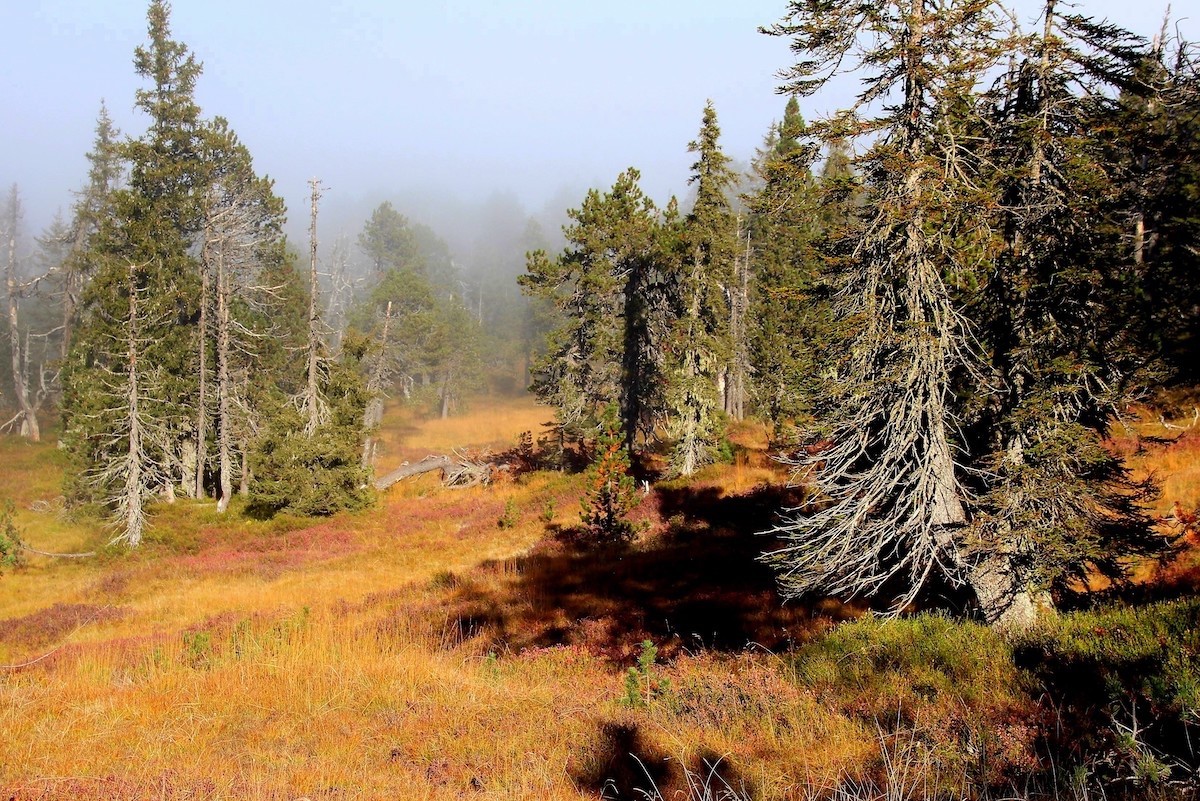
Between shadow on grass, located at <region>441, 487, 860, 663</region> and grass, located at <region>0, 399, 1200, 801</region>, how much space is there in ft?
0.24

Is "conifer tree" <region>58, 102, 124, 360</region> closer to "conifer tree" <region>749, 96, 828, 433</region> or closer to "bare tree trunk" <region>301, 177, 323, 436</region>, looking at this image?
"bare tree trunk" <region>301, 177, 323, 436</region>

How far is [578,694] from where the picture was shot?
6863mm

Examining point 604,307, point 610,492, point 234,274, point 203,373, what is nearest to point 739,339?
point 604,307

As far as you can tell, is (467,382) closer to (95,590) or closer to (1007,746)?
(95,590)

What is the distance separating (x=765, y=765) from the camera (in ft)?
14.5

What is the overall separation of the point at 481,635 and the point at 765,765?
6.99 metres

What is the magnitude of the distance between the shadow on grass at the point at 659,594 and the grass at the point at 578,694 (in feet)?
0.24

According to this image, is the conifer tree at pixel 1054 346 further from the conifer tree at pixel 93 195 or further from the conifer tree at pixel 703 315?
the conifer tree at pixel 93 195

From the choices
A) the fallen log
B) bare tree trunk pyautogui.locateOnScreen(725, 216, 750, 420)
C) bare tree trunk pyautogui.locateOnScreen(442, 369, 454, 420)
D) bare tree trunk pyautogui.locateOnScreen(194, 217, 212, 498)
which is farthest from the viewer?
bare tree trunk pyautogui.locateOnScreen(442, 369, 454, 420)

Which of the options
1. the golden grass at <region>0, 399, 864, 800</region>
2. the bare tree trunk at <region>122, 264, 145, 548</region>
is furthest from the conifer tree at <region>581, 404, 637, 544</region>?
the bare tree trunk at <region>122, 264, 145, 548</region>

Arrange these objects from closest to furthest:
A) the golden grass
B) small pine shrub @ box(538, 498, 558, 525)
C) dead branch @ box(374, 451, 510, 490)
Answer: the golden grass < small pine shrub @ box(538, 498, 558, 525) < dead branch @ box(374, 451, 510, 490)

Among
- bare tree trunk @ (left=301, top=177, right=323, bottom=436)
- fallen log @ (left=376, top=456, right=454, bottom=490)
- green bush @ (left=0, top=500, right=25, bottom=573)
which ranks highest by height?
bare tree trunk @ (left=301, top=177, right=323, bottom=436)

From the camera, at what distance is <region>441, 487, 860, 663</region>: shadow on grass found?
32.9ft

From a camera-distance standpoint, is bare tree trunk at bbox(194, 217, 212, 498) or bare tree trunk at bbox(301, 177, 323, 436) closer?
bare tree trunk at bbox(301, 177, 323, 436)
